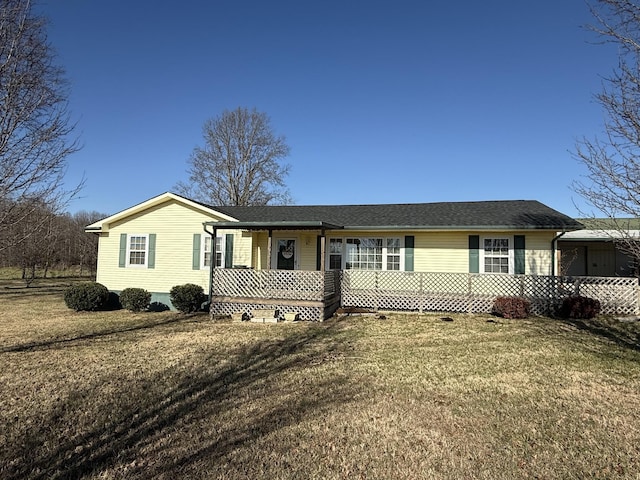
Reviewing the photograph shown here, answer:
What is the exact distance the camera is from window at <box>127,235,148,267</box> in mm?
14625

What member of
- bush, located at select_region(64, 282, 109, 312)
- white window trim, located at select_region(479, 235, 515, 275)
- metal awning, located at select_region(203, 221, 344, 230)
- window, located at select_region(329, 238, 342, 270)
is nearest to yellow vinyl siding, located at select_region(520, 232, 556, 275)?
white window trim, located at select_region(479, 235, 515, 275)

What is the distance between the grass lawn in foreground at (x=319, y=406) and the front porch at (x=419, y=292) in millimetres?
2690

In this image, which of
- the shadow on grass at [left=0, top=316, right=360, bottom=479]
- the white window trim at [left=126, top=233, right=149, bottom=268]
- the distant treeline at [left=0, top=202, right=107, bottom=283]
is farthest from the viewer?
the white window trim at [left=126, top=233, right=149, bottom=268]

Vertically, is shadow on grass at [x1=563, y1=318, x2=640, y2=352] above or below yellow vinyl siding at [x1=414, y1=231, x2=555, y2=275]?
below

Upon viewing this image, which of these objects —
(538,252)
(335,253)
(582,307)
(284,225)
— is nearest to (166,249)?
(284,225)

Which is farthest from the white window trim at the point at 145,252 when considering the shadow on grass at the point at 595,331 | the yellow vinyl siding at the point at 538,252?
the yellow vinyl siding at the point at 538,252

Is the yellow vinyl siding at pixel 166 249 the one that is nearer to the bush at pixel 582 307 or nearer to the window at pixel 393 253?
the window at pixel 393 253

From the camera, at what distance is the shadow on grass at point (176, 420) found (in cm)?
350

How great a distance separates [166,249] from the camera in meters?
14.4

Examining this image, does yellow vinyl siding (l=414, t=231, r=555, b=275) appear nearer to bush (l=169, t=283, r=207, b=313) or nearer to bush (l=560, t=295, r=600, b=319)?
bush (l=560, t=295, r=600, b=319)

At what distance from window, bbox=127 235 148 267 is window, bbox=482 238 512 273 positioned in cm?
1202

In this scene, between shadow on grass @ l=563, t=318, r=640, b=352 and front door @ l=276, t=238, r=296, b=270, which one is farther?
front door @ l=276, t=238, r=296, b=270

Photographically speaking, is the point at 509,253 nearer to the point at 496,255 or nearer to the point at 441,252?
the point at 496,255

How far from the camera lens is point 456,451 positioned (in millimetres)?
3736
